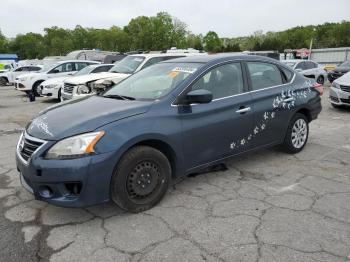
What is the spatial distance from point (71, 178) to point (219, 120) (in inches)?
73.0

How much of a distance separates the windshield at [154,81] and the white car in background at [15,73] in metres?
20.2

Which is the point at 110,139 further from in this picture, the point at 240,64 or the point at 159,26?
the point at 159,26

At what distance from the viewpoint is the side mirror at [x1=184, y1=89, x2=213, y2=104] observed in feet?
12.5

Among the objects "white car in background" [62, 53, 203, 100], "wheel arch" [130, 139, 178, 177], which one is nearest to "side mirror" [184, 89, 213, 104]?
"wheel arch" [130, 139, 178, 177]

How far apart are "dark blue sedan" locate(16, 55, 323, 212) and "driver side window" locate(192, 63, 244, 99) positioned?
13 millimetres

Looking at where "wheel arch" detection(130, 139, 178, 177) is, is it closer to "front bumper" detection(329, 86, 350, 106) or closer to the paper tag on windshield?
the paper tag on windshield

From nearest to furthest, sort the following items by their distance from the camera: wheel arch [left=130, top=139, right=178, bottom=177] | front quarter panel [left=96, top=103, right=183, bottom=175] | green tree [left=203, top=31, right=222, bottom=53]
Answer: front quarter panel [left=96, top=103, right=183, bottom=175] → wheel arch [left=130, top=139, right=178, bottom=177] → green tree [left=203, top=31, right=222, bottom=53]

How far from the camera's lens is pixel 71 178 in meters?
3.19

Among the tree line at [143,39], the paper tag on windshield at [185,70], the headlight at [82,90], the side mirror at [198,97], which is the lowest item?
the headlight at [82,90]

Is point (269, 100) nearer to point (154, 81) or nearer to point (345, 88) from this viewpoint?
point (154, 81)

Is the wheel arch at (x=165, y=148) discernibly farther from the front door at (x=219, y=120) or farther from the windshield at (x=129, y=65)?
the windshield at (x=129, y=65)

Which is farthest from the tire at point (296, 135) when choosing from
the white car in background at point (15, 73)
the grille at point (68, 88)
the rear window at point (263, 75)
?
the white car in background at point (15, 73)

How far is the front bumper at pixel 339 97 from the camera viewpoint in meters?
9.64

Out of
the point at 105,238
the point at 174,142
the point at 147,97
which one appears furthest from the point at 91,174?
the point at 147,97
